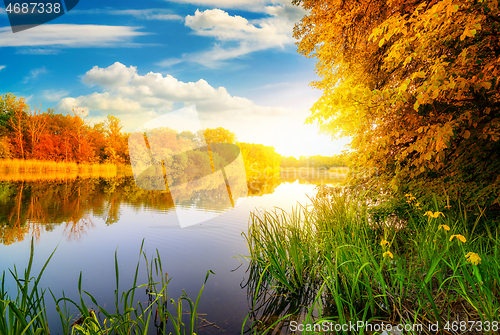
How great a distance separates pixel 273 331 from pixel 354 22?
22.2 feet

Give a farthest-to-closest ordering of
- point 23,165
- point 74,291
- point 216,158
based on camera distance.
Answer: point 216,158 < point 23,165 < point 74,291

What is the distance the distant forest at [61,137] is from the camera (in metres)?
27.8

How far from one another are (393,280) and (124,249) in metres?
5.36

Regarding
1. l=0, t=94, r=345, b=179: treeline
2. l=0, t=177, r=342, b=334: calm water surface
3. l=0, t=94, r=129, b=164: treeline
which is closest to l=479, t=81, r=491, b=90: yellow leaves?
l=0, t=177, r=342, b=334: calm water surface

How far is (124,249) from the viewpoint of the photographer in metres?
5.25

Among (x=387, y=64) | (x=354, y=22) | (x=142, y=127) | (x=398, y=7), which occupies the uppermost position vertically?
(x=142, y=127)

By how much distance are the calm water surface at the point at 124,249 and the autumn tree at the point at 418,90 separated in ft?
9.49

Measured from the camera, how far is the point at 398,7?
4438 mm

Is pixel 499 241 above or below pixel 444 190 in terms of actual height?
below

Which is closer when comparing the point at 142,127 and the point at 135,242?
the point at 135,242

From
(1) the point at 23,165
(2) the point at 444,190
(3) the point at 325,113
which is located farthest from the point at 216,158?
(2) the point at 444,190

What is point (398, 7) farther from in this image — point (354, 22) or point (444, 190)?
point (444, 190)

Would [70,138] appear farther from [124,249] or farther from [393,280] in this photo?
[393,280]

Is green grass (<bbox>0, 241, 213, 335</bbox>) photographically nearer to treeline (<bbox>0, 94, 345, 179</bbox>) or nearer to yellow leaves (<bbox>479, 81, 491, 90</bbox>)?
yellow leaves (<bbox>479, 81, 491, 90</bbox>)
